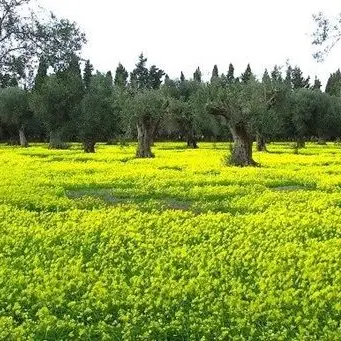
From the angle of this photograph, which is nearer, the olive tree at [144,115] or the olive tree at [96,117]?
the olive tree at [144,115]

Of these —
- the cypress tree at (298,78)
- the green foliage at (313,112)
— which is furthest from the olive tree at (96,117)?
the cypress tree at (298,78)

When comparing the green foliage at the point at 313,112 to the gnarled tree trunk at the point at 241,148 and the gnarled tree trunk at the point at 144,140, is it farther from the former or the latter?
the gnarled tree trunk at the point at 241,148

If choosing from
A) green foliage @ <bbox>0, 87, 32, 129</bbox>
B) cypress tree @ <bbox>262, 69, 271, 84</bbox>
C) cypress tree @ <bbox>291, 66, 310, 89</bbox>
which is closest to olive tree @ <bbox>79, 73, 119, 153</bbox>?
cypress tree @ <bbox>262, 69, 271, 84</bbox>

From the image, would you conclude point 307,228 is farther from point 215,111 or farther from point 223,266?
point 215,111

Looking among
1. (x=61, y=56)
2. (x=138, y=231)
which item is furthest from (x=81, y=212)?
(x=61, y=56)

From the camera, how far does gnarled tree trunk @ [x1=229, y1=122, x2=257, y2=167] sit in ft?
131

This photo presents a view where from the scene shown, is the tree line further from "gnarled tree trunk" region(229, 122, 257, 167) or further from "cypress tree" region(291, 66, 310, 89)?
"cypress tree" region(291, 66, 310, 89)

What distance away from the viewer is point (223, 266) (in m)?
11.6

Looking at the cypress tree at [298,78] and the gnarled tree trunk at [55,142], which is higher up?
the cypress tree at [298,78]

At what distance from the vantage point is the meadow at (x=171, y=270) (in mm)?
8539

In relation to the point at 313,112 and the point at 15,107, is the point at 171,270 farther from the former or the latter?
the point at 15,107

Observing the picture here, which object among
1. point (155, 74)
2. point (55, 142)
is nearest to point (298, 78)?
point (155, 74)

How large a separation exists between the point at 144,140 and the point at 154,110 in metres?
4.89

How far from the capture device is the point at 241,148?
40219 mm
